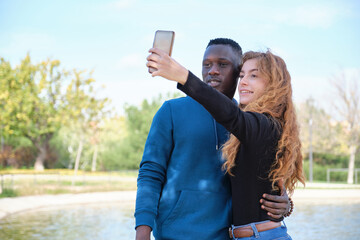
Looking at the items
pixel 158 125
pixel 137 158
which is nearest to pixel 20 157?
pixel 137 158

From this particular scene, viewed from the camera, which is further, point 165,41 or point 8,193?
point 8,193

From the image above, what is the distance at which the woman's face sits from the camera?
2.55m

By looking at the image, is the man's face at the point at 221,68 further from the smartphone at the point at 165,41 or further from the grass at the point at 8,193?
the grass at the point at 8,193

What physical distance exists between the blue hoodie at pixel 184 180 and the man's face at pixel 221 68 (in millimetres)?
401

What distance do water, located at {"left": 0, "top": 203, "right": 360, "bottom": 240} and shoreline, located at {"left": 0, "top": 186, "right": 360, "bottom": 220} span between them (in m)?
0.67

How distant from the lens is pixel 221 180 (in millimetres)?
2594

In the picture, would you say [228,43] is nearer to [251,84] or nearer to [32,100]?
[251,84]

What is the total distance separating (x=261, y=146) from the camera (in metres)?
2.27

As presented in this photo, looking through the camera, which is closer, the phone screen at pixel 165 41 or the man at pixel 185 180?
the phone screen at pixel 165 41

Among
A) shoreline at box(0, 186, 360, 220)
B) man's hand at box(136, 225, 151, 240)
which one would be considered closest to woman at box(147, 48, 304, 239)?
man's hand at box(136, 225, 151, 240)

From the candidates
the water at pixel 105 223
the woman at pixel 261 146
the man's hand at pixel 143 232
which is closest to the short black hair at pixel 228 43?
the woman at pixel 261 146

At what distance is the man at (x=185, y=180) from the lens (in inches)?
99.1

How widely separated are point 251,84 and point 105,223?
10145mm

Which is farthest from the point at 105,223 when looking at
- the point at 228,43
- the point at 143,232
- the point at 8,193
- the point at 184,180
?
the point at 143,232
